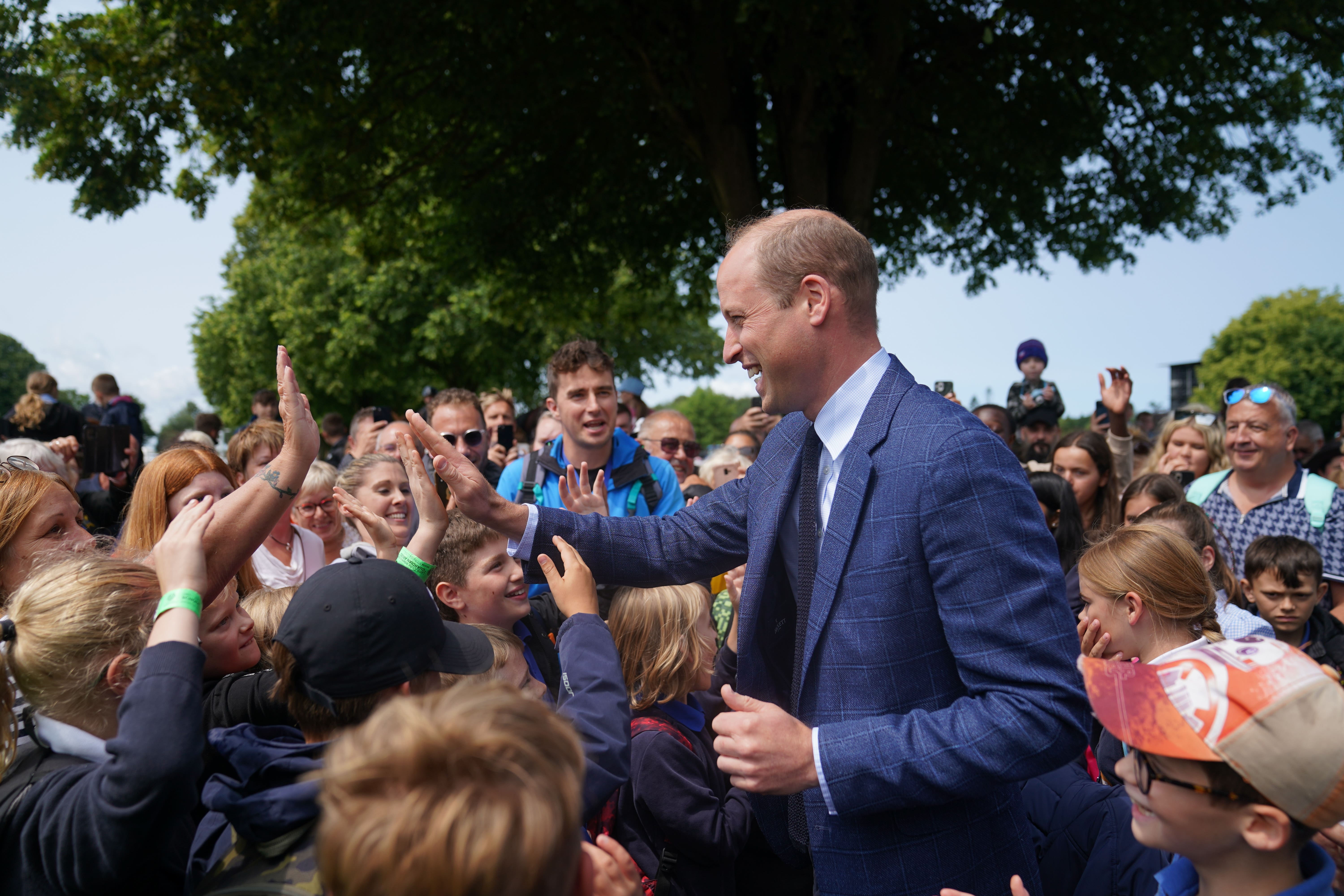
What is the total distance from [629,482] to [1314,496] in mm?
3684

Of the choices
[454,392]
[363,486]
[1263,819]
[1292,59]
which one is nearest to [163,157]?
[454,392]

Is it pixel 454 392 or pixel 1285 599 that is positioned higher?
pixel 454 392

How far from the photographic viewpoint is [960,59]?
379 inches

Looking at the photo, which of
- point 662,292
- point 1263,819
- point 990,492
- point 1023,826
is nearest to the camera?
point 1263,819

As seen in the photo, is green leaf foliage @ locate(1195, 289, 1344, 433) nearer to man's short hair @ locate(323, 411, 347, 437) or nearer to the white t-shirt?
man's short hair @ locate(323, 411, 347, 437)

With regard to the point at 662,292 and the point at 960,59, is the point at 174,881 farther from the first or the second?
the point at 662,292

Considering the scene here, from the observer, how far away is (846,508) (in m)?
2.05

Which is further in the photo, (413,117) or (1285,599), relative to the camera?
(413,117)

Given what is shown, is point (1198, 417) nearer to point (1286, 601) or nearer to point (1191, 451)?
point (1191, 451)

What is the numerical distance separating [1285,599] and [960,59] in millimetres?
7092

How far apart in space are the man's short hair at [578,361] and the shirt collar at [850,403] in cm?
261

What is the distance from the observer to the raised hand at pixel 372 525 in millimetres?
3256

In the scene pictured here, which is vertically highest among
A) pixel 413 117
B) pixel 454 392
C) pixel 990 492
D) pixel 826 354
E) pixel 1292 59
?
pixel 413 117

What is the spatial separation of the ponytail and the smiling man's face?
8.30m
